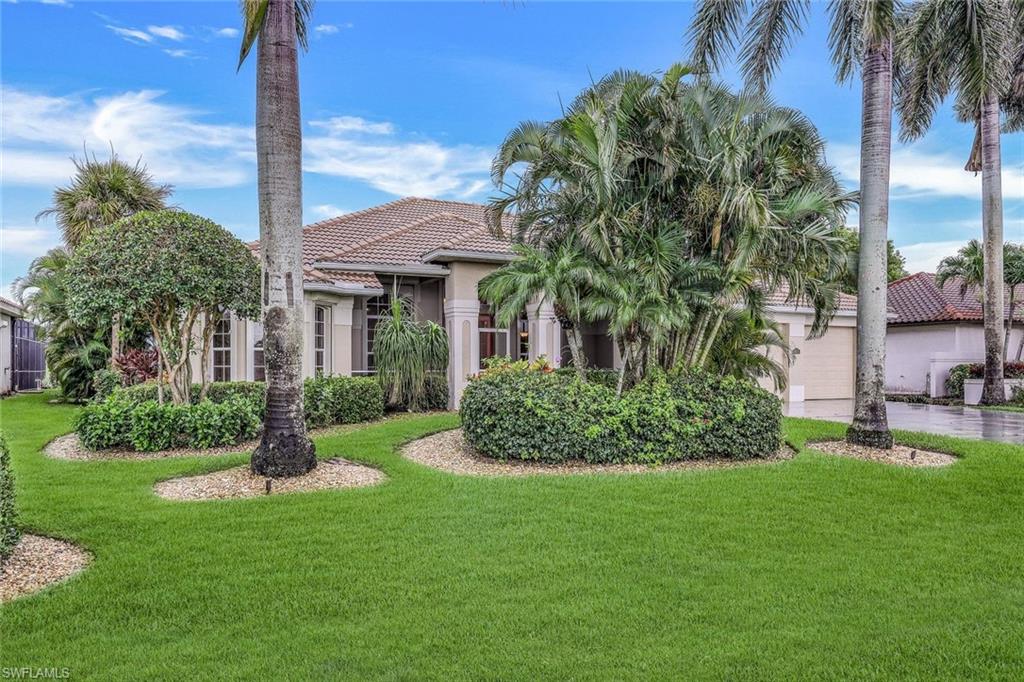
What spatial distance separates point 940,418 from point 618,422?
12332mm

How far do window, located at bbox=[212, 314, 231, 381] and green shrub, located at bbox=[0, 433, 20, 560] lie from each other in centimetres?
1009

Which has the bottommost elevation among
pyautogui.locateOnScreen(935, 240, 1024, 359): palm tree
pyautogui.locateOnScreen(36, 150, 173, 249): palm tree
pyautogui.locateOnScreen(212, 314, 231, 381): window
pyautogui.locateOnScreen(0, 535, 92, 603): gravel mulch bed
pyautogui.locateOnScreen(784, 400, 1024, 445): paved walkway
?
pyautogui.locateOnScreen(784, 400, 1024, 445): paved walkway

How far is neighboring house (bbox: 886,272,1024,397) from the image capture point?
82.5 ft

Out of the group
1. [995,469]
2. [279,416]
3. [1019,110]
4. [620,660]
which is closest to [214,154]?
[279,416]

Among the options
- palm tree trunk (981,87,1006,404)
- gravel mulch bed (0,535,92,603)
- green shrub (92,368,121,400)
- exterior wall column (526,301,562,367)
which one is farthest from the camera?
palm tree trunk (981,87,1006,404)

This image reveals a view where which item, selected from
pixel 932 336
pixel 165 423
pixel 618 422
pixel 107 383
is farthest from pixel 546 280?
pixel 932 336

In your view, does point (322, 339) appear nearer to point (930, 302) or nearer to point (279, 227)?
point (279, 227)

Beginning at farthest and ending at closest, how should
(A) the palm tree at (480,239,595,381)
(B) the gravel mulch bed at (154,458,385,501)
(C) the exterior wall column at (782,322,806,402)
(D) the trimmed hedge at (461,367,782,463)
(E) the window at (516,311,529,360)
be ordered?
(C) the exterior wall column at (782,322,806,402)
(E) the window at (516,311,529,360)
(A) the palm tree at (480,239,595,381)
(D) the trimmed hedge at (461,367,782,463)
(B) the gravel mulch bed at (154,458,385,501)

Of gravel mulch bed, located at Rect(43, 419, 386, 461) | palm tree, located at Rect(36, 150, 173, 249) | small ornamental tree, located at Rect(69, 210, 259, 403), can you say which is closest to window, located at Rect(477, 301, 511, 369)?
small ornamental tree, located at Rect(69, 210, 259, 403)

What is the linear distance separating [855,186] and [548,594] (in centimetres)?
1106

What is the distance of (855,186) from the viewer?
12.3 meters

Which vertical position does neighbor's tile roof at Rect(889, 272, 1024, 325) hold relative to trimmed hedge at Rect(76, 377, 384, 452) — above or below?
above

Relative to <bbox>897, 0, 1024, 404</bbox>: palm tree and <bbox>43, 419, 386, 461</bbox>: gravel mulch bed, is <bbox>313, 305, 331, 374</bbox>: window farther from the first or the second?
<bbox>897, 0, 1024, 404</bbox>: palm tree

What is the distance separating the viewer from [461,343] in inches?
618
